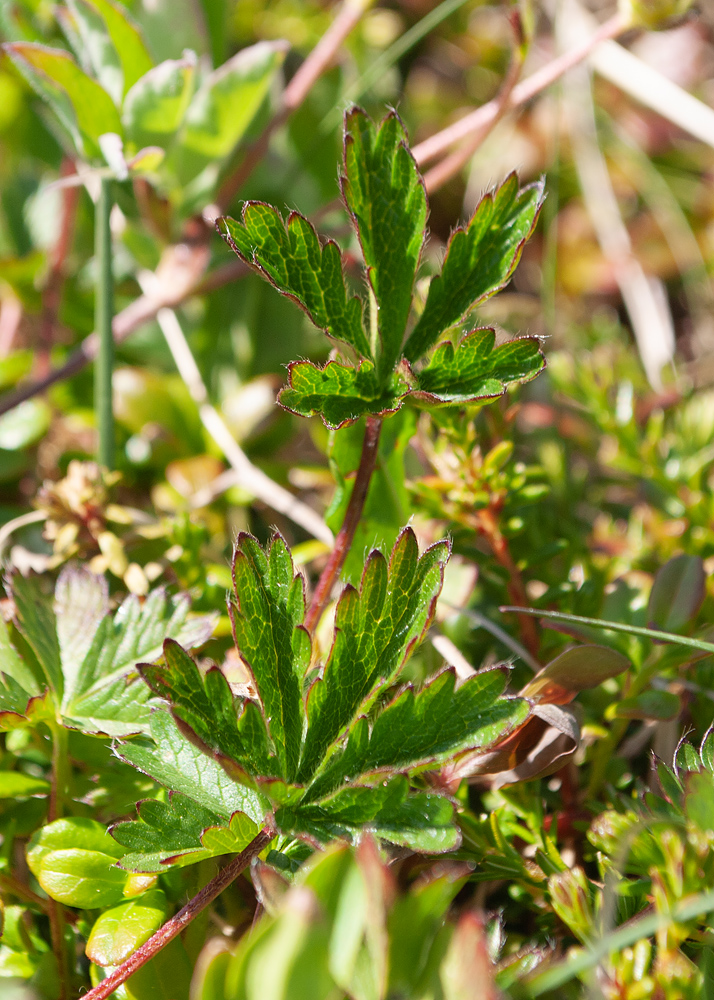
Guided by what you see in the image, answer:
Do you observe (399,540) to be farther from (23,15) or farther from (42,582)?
(23,15)

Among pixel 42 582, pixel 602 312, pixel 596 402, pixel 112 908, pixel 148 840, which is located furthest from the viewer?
pixel 602 312

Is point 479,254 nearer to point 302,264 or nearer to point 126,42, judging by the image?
point 302,264

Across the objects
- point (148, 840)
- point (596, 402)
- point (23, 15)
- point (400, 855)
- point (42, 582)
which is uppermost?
point (23, 15)

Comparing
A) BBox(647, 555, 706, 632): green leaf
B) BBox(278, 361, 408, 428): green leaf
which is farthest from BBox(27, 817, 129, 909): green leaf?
BBox(647, 555, 706, 632): green leaf

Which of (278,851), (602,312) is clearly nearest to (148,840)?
(278,851)

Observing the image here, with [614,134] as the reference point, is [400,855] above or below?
below

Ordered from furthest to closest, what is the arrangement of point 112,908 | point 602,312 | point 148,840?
point 602,312
point 112,908
point 148,840
